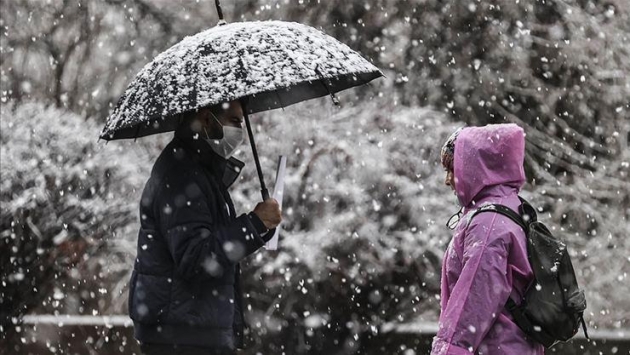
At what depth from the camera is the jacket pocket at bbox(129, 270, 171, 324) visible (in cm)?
348

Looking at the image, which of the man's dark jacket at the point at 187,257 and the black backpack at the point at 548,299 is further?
the man's dark jacket at the point at 187,257

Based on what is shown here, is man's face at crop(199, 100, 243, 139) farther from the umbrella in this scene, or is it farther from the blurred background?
the blurred background

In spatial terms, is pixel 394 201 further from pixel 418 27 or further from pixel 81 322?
pixel 81 322

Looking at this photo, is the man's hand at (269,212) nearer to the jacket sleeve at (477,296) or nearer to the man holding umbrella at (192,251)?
the man holding umbrella at (192,251)

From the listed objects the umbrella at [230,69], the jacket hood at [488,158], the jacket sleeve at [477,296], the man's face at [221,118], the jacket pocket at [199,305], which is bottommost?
the jacket pocket at [199,305]

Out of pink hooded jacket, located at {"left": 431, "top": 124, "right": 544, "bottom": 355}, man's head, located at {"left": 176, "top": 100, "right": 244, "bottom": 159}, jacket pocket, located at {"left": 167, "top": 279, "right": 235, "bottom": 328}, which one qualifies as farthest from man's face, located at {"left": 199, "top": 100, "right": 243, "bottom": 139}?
pink hooded jacket, located at {"left": 431, "top": 124, "right": 544, "bottom": 355}

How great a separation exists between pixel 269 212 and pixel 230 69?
1.76 ft

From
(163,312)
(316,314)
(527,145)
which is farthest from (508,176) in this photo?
(527,145)

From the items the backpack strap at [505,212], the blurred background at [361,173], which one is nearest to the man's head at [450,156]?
the backpack strap at [505,212]

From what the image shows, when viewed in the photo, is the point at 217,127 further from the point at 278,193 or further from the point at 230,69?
the point at 278,193

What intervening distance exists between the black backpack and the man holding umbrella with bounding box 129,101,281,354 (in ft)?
3.13

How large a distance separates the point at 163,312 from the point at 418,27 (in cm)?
576

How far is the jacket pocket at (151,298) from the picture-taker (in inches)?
137

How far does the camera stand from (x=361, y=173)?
8.18 m
